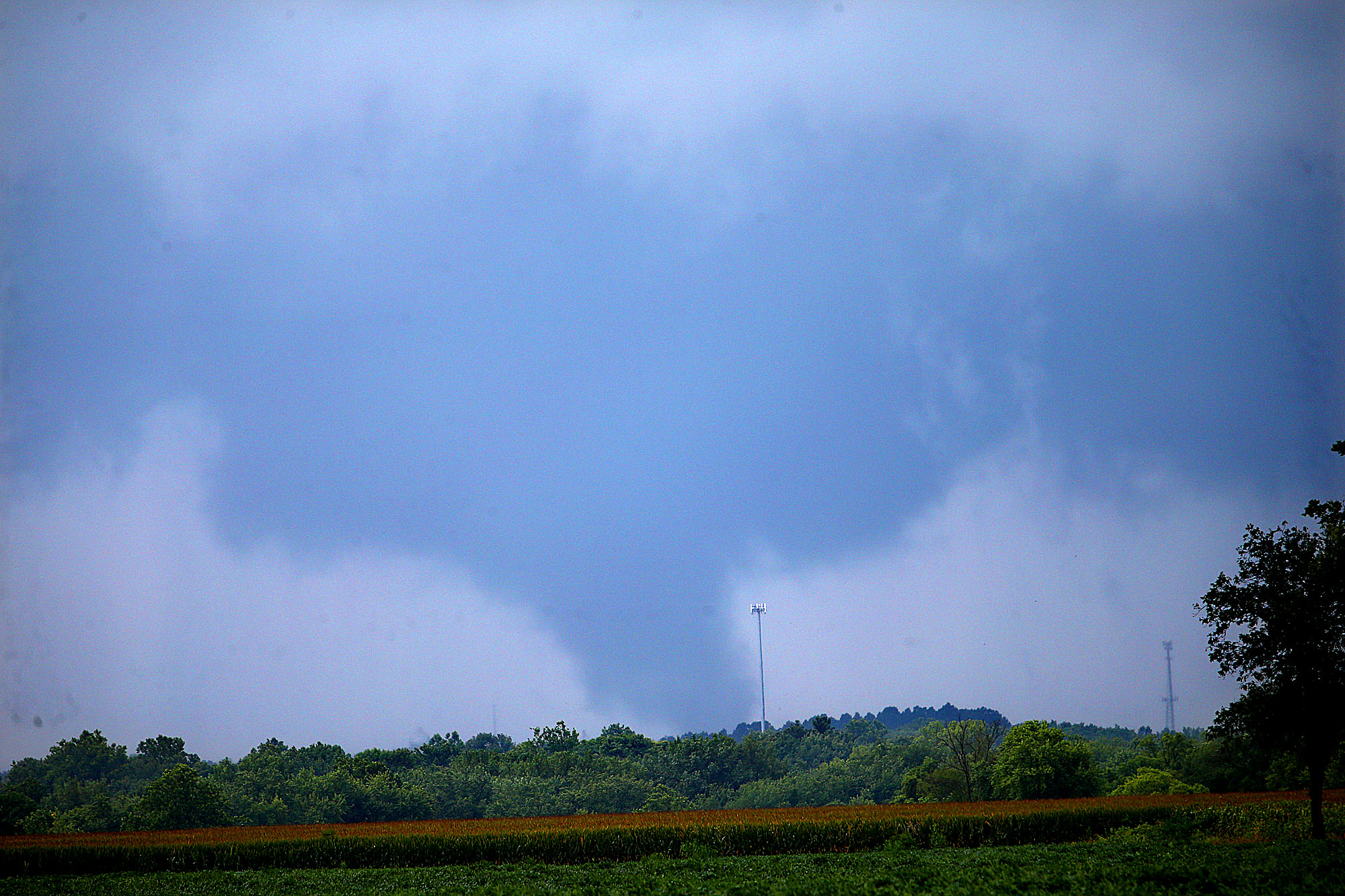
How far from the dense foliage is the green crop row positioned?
17302 millimetres

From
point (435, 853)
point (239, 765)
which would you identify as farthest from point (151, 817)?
point (435, 853)

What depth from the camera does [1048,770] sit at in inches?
2152

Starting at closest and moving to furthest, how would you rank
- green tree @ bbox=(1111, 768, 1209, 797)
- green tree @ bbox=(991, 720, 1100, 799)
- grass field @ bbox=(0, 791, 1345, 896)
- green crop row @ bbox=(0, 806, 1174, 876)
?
1. grass field @ bbox=(0, 791, 1345, 896)
2. green crop row @ bbox=(0, 806, 1174, 876)
3. green tree @ bbox=(991, 720, 1100, 799)
4. green tree @ bbox=(1111, 768, 1209, 797)

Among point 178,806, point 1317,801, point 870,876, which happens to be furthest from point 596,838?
point 178,806

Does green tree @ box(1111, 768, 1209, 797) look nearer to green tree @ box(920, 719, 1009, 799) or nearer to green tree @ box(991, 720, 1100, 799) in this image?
green tree @ box(991, 720, 1100, 799)

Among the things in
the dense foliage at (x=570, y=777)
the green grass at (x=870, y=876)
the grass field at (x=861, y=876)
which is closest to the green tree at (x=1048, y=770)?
the dense foliage at (x=570, y=777)

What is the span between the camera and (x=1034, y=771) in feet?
180

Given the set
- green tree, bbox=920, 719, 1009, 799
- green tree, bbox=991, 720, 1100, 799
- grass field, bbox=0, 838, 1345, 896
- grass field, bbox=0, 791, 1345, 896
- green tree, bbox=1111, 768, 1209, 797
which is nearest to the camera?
grass field, bbox=0, 838, 1345, 896

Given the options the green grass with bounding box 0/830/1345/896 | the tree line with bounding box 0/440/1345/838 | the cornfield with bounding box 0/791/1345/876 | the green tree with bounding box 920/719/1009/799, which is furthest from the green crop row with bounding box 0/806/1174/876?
the green tree with bounding box 920/719/1009/799

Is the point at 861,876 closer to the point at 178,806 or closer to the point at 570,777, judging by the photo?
the point at 178,806

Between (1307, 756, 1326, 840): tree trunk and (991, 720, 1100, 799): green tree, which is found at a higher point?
(1307, 756, 1326, 840): tree trunk

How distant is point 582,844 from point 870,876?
1605cm

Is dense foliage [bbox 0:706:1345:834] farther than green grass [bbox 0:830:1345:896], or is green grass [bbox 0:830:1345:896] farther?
dense foliage [bbox 0:706:1345:834]

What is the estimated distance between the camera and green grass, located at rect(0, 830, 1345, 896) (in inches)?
884
